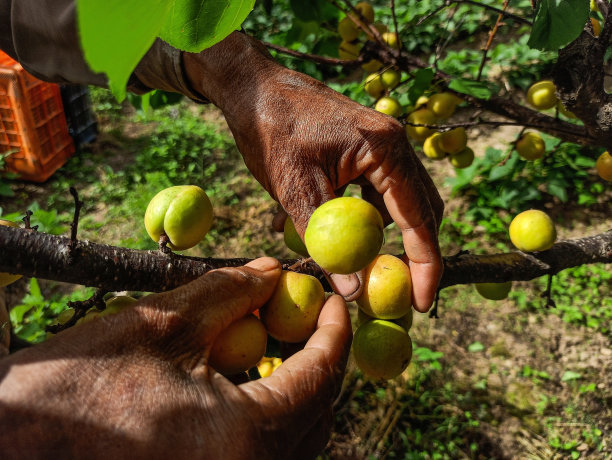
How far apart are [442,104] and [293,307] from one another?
2257mm

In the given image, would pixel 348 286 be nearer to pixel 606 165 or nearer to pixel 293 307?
pixel 293 307

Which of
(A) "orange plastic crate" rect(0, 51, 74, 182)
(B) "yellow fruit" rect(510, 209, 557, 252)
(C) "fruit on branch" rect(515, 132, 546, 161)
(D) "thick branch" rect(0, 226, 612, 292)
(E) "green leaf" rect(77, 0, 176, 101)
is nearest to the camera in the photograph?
(E) "green leaf" rect(77, 0, 176, 101)

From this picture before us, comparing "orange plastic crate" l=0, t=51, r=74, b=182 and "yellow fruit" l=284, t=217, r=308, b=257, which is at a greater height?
"yellow fruit" l=284, t=217, r=308, b=257

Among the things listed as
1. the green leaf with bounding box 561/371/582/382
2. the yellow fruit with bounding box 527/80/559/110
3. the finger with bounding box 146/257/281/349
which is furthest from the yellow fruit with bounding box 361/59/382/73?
the green leaf with bounding box 561/371/582/382

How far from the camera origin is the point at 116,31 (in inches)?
21.9

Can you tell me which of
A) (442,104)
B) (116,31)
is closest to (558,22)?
(442,104)

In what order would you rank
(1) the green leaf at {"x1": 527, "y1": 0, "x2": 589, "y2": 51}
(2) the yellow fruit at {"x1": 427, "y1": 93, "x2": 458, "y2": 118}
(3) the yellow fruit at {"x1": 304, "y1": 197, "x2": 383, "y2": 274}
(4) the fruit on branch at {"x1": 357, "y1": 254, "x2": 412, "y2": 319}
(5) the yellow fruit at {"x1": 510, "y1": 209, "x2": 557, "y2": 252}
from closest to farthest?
(3) the yellow fruit at {"x1": 304, "y1": 197, "x2": 383, "y2": 274} → (1) the green leaf at {"x1": 527, "y1": 0, "x2": 589, "y2": 51} → (4) the fruit on branch at {"x1": 357, "y1": 254, "x2": 412, "y2": 319} → (5) the yellow fruit at {"x1": 510, "y1": 209, "x2": 557, "y2": 252} → (2) the yellow fruit at {"x1": 427, "y1": 93, "x2": 458, "y2": 118}

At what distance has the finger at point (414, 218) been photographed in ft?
6.28

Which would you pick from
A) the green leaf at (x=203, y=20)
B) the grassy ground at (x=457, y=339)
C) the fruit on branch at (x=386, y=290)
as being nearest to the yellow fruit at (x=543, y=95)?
the grassy ground at (x=457, y=339)

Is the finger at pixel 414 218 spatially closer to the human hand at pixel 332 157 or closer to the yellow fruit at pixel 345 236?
the human hand at pixel 332 157

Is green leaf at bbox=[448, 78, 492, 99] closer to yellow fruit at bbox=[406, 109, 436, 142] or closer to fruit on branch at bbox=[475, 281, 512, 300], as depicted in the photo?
yellow fruit at bbox=[406, 109, 436, 142]

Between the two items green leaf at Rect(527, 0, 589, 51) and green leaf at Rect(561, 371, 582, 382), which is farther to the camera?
green leaf at Rect(561, 371, 582, 382)

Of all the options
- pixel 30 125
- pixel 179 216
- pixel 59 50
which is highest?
pixel 59 50

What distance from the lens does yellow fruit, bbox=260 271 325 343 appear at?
1.74 meters
